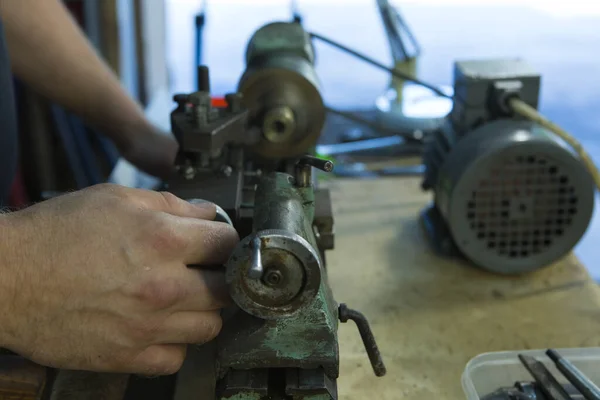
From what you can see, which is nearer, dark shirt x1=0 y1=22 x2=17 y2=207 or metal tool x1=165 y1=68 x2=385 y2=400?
metal tool x1=165 y1=68 x2=385 y2=400

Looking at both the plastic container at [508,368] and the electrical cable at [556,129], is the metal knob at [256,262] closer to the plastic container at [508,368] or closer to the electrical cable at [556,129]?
the plastic container at [508,368]

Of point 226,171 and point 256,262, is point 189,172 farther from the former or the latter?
point 256,262

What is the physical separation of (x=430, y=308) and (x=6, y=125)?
32.8 inches

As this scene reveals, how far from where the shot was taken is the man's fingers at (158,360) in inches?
26.7

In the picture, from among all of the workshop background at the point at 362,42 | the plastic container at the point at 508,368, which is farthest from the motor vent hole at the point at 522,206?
the workshop background at the point at 362,42

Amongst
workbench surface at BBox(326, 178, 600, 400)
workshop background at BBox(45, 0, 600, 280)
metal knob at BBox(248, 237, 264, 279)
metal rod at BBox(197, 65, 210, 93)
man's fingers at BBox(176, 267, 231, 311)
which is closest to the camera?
metal knob at BBox(248, 237, 264, 279)

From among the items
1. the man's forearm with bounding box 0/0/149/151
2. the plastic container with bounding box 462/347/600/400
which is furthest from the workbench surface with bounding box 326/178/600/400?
the man's forearm with bounding box 0/0/149/151

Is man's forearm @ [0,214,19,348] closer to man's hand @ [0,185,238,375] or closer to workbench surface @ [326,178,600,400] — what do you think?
man's hand @ [0,185,238,375]

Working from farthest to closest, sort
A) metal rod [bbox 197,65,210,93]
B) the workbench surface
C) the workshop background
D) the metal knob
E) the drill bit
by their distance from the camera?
the workshop background < metal rod [bbox 197,65,210,93] < the workbench surface < the drill bit < the metal knob

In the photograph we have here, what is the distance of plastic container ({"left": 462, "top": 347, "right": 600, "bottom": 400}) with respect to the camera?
2.75 feet

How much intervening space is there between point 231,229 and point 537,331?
554mm

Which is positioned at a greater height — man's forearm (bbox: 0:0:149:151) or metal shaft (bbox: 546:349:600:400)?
man's forearm (bbox: 0:0:149:151)

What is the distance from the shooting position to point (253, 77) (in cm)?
108

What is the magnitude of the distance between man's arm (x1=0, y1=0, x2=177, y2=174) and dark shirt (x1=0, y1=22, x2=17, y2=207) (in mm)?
140
